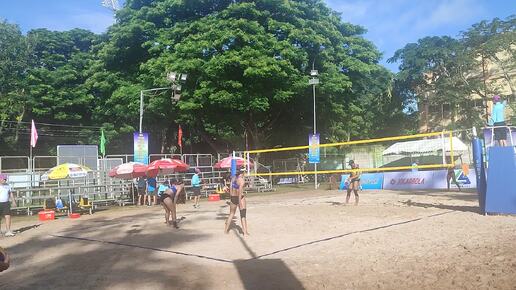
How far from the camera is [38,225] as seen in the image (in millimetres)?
16719

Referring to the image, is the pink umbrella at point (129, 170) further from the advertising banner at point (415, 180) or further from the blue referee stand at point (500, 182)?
the advertising banner at point (415, 180)

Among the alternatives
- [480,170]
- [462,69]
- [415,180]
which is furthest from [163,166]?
[462,69]

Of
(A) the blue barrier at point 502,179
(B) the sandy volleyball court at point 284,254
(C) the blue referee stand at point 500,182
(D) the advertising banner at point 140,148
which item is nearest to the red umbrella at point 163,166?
(D) the advertising banner at point 140,148

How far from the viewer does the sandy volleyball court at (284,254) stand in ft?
24.0

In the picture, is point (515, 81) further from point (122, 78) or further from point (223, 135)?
point (122, 78)

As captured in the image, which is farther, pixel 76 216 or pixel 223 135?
pixel 223 135

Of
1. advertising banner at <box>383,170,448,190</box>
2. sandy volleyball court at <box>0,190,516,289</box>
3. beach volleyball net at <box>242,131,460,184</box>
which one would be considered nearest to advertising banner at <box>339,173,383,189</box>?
advertising banner at <box>383,170,448,190</box>

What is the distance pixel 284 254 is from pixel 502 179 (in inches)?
275

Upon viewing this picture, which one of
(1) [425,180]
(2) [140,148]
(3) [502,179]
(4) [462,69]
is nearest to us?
(3) [502,179]

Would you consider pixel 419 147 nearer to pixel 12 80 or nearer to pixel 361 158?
pixel 361 158

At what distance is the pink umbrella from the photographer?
22484 millimetres

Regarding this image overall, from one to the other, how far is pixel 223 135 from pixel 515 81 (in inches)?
980

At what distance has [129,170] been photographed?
22453mm

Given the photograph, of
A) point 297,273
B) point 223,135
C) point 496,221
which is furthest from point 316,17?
point 297,273
